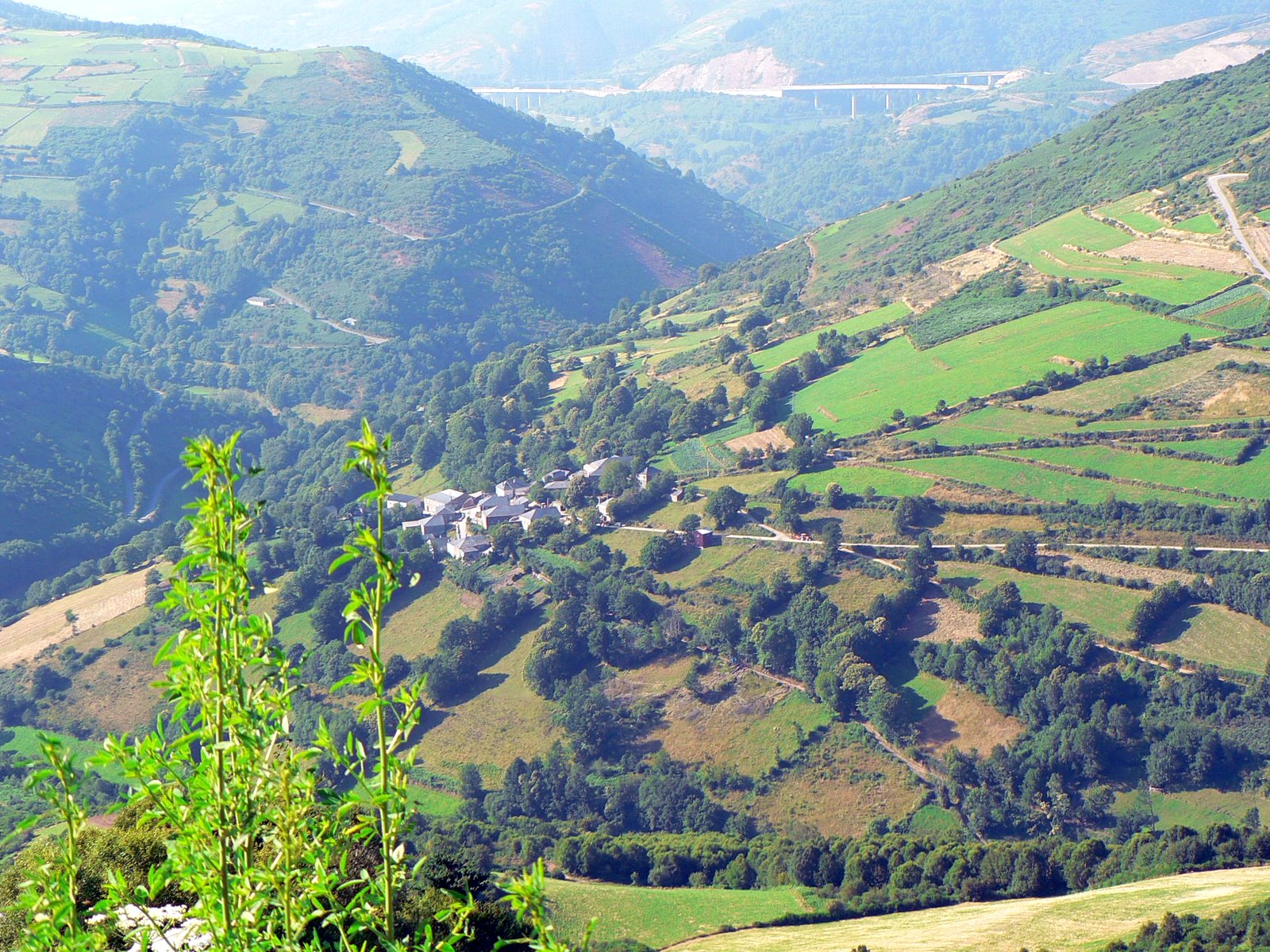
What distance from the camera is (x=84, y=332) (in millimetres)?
152375

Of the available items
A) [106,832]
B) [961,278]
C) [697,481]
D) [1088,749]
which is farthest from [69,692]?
[961,278]

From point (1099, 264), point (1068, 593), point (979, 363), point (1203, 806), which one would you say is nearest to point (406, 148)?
point (1099, 264)

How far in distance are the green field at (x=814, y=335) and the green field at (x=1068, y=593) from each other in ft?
121

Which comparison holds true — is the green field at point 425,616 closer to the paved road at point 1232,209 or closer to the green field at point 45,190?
the paved road at point 1232,209

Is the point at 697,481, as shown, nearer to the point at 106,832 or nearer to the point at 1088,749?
the point at 1088,749

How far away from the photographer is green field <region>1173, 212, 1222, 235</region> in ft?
319

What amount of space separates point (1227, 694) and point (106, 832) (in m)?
49.4

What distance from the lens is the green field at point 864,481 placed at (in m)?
77.4

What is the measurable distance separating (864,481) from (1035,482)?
35.5 feet

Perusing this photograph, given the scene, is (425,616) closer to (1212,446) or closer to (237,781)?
(1212,446)

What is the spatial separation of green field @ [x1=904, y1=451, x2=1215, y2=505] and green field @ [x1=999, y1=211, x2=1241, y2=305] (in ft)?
73.8

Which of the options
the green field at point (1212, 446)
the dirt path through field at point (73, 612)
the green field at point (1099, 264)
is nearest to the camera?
the green field at point (1212, 446)

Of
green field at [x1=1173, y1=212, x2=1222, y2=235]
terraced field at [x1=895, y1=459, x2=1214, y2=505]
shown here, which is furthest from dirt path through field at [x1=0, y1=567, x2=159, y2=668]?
green field at [x1=1173, y1=212, x2=1222, y2=235]

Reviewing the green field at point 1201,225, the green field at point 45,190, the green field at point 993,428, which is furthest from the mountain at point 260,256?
the green field at point 1201,225
